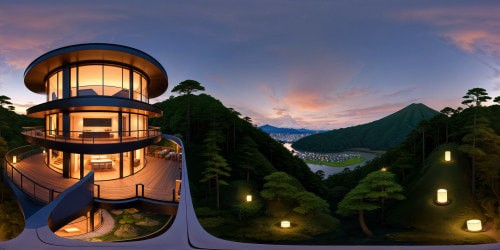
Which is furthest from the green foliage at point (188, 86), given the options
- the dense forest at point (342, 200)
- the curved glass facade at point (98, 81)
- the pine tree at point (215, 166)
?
the curved glass facade at point (98, 81)

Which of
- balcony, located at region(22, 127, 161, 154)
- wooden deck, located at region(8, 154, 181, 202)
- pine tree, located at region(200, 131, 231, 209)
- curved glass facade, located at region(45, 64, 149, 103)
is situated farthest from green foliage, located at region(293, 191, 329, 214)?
curved glass facade, located at region(45, 64, 149, 103)

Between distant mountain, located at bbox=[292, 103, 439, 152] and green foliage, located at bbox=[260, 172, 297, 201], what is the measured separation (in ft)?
455

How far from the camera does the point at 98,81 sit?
15758 mm

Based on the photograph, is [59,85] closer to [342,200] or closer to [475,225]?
[342,200]

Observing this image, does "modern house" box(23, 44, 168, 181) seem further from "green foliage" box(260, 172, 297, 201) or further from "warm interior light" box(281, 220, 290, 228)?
"warm interior light" box(281, 220, 290, 228)

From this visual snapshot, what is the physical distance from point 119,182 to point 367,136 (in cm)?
16681

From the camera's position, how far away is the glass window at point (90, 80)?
15.6 meters

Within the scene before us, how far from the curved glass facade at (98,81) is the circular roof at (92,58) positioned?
1.59 feet

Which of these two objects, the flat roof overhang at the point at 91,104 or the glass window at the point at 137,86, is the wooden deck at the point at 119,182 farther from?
the glass window at the point at 137,86

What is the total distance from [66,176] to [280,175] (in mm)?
14887

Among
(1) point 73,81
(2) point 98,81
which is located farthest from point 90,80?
(1) point 73,81

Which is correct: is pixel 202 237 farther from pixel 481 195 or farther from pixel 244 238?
pixel 481 195

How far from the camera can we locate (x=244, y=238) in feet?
59.4

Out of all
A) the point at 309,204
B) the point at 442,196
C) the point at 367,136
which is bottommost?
the point at 309,204
